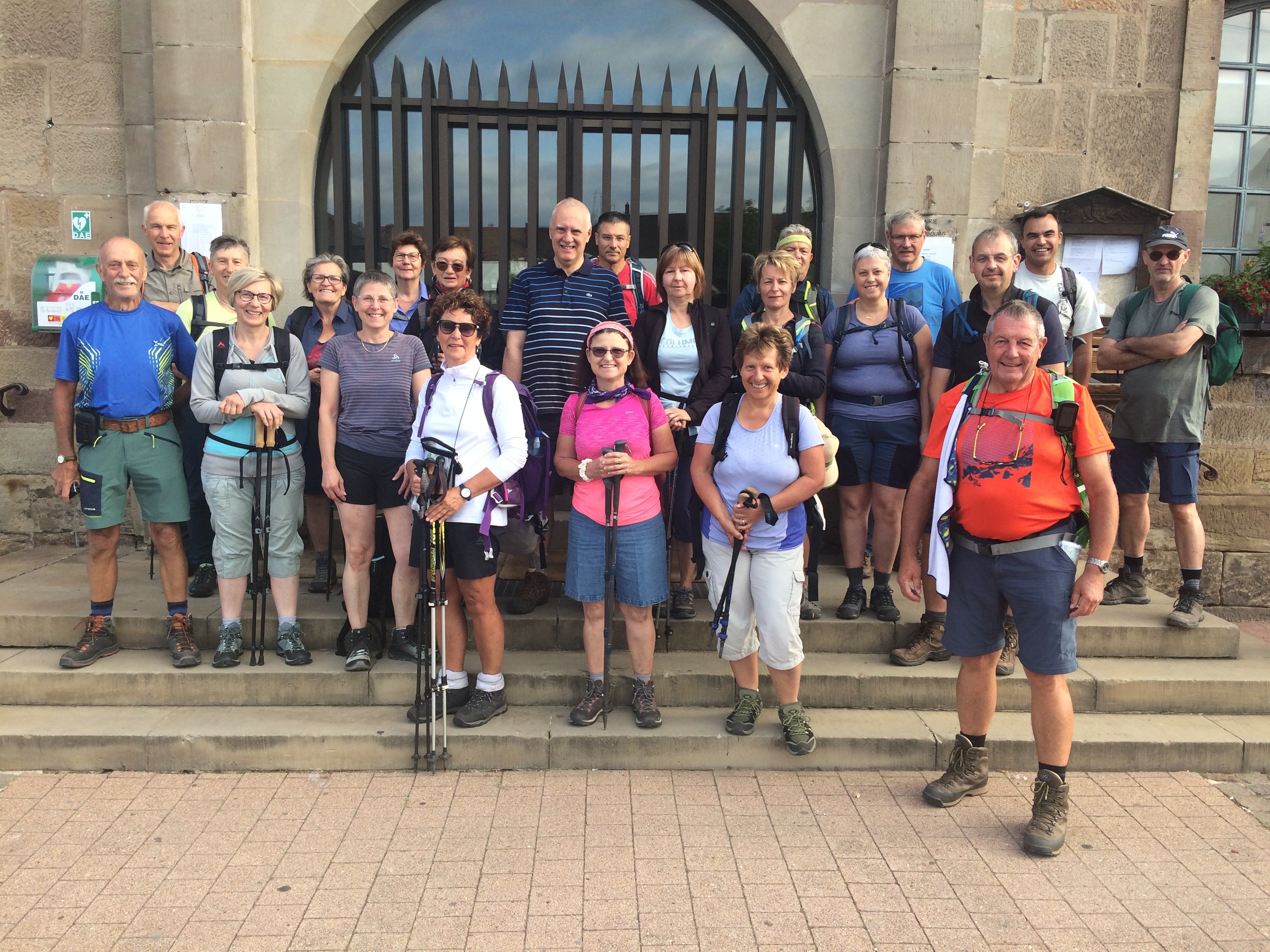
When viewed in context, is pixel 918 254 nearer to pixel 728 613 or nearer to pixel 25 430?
pixel 728 613

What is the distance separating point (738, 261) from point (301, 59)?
3178 mm

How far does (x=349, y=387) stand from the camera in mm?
4035

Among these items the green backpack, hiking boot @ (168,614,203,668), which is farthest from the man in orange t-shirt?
hiking boot @ (168,614,203,668)

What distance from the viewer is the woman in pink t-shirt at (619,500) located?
3.77 meters

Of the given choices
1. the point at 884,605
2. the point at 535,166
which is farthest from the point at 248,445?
the point at 884,605

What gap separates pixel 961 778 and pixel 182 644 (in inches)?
141

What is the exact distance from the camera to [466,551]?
3.74 meters

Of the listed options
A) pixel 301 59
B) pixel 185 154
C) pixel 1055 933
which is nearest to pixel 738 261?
pixel 301 59

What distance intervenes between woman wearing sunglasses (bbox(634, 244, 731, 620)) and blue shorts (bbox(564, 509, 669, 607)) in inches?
20.5

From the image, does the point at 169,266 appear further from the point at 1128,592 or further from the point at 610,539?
the point at 1128,592

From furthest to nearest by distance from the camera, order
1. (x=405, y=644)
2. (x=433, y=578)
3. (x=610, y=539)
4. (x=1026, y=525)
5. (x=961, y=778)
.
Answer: (x=405, y=644) → (x=610, y=539) → (x=433, y=578) → (x=961, y=778) → (x=1026, y=525)

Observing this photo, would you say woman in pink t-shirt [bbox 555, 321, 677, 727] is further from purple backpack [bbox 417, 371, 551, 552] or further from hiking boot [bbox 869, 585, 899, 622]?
hiking boot [bbox 869, 585, 899, 622]

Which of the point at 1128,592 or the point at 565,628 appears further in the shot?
the point at 1128,592

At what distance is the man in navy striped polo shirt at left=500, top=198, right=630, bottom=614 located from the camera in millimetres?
4293
